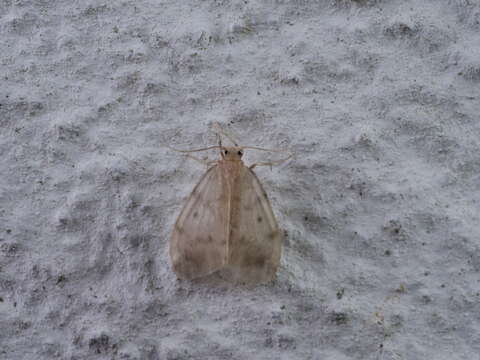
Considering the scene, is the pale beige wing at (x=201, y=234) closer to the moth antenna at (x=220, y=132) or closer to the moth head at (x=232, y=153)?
the moth head at (x=232, y=153)

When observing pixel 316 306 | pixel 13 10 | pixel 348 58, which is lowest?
pixel 316 306

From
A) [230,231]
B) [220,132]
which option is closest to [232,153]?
[220,132]

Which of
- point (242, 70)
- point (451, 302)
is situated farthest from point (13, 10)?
point (451, 302)

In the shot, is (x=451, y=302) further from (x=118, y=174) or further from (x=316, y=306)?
(x=118, y=174)

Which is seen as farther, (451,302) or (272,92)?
(272,92)

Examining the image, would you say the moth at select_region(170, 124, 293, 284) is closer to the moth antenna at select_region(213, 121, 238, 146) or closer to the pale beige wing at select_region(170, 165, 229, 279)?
the pale beige wing at select_region(170, 165, 229, 279)
